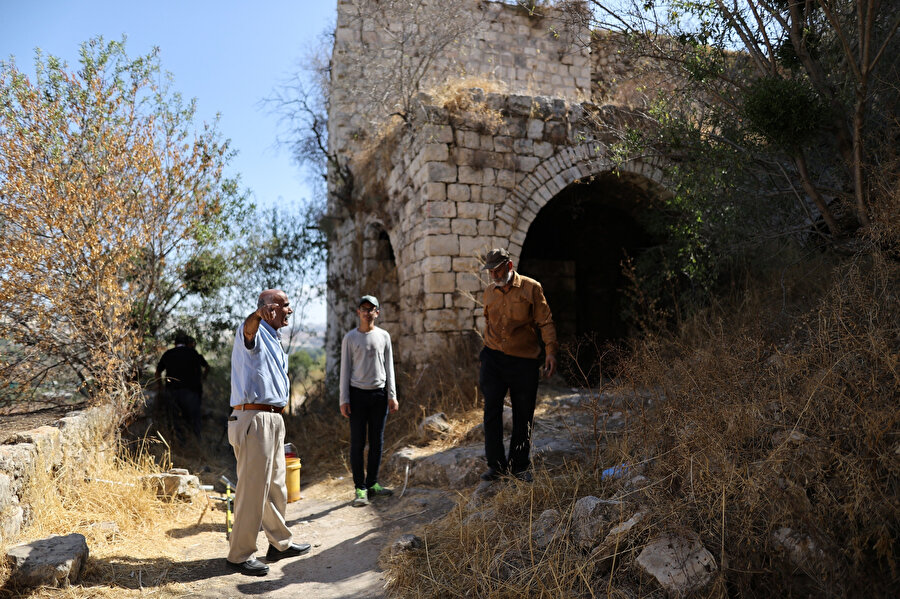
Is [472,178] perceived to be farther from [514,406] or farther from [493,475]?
[493,475]

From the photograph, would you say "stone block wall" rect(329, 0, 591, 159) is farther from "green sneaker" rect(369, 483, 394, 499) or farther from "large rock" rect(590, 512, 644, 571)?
"large rock" rect(590, 512, 644, 571)

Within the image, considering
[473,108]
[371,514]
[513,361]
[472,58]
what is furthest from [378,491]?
[472,58]

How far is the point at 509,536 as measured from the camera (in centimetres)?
333

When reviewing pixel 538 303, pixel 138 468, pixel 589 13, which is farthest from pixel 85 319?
pixel 589 13

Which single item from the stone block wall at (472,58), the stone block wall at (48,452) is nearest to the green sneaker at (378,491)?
the stone block wall at (48,452)

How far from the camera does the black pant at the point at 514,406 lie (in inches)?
174

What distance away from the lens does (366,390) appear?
17.3 ft

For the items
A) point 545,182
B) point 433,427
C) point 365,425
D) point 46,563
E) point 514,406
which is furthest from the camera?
point 545,182

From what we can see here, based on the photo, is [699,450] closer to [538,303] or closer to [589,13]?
[538,303]

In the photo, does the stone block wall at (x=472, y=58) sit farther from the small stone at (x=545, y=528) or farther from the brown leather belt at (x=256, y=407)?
the small stone at (x=545, y=528)

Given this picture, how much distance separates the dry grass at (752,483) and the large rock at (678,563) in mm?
54

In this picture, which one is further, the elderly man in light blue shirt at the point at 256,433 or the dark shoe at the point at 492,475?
the dark shoe at the point at 492,475

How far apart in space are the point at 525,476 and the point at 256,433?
1.88 m

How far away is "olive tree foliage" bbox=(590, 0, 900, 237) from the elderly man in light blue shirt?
3.83 metres
